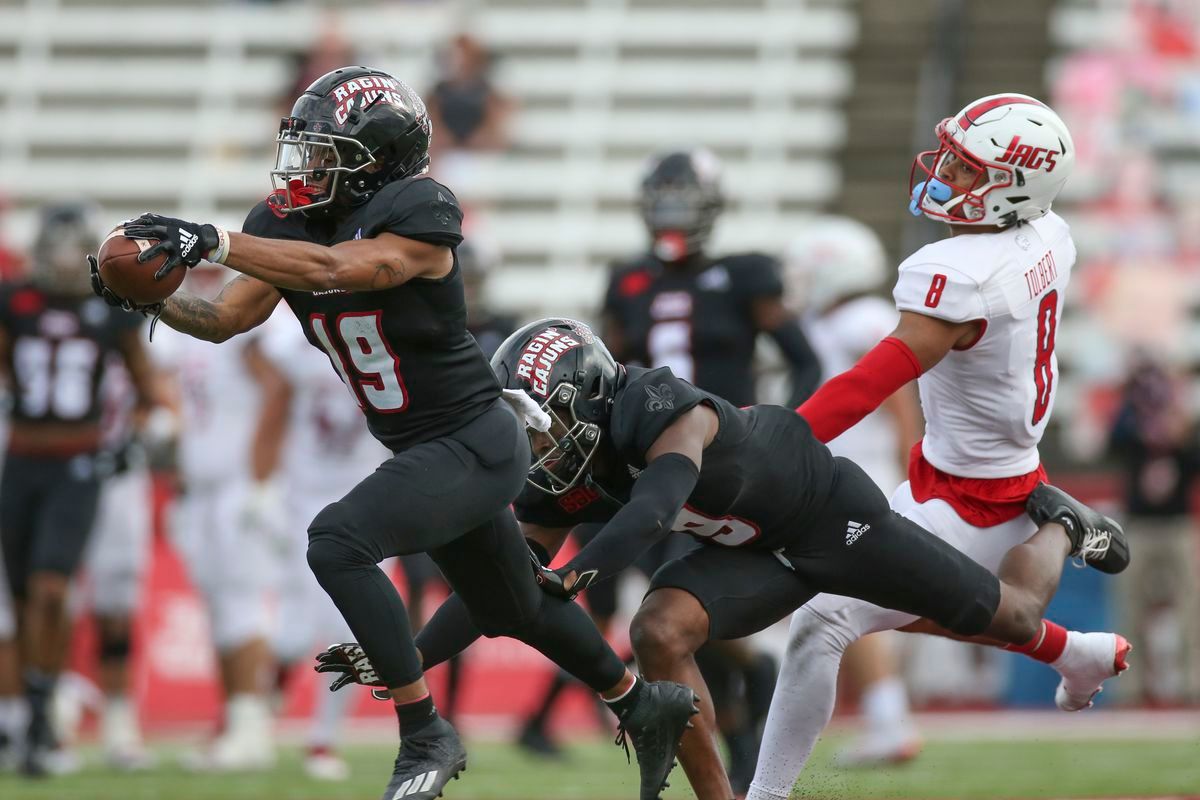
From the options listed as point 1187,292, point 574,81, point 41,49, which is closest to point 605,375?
point 1187,292

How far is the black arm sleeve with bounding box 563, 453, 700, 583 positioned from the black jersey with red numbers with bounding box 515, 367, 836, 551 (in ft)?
0.58

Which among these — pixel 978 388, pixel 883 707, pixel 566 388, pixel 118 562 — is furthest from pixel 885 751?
pixel 118 562

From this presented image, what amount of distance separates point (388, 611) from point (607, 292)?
9.92 ft

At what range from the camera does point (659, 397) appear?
451 cm

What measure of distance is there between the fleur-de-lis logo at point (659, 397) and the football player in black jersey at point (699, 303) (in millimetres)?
2166

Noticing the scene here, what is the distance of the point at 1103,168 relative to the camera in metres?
13.1

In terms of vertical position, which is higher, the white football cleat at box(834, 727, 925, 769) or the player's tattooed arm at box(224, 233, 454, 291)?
the player's tattooed arm at box(224, 233, 454, 291)

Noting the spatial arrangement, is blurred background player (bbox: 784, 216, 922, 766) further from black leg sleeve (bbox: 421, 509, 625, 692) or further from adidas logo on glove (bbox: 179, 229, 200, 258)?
adidas logo on glove (bbox: 179, 229, 200, 258)

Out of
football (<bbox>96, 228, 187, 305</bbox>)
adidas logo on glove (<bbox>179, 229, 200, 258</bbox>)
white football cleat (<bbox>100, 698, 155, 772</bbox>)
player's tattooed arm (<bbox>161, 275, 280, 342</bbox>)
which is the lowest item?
white football cleat (<bbox>100, 698, 155, 772</bbox>)

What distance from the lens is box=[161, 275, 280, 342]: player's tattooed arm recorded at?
4238 mm

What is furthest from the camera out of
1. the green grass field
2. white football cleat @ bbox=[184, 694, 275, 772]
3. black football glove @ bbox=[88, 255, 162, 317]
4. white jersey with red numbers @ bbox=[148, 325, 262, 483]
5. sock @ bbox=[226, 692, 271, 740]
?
white jersey with red numbers @ bbox=[148, 325, 262, 483]

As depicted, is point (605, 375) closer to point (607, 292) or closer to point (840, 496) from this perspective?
point (840, 496)

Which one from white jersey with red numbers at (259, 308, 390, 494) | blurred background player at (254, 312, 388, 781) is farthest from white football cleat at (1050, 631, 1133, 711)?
white jersey with red numbers at (259, 308, 390, 494)

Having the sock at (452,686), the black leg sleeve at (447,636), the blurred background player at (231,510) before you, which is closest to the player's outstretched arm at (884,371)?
the black leg sleeve at (447,636)
